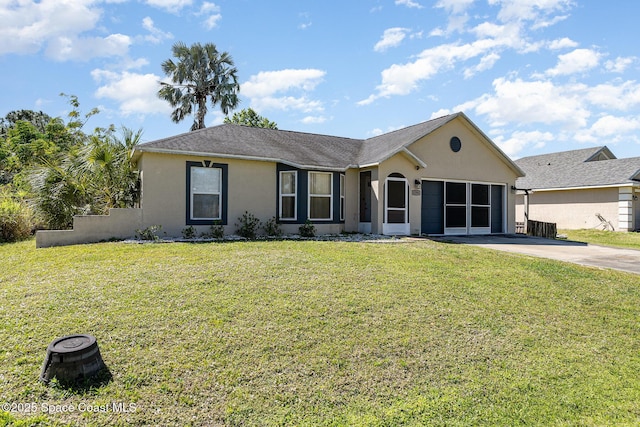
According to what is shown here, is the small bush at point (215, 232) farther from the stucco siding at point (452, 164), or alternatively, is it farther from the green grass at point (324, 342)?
the stucco siding at point (452, 164)

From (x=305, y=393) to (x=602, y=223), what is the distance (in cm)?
2280

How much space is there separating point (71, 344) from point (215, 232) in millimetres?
8402

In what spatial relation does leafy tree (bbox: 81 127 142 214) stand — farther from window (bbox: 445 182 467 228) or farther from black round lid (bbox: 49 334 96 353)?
window (bbox: 445 182 467 228)

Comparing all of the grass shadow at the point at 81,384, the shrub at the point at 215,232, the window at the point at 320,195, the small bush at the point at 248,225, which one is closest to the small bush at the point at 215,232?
the shrub at the point at 215,232

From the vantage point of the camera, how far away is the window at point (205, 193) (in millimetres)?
12172

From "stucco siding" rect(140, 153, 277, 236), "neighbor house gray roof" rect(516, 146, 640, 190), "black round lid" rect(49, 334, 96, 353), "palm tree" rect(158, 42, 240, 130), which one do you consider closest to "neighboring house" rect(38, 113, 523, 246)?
"stucco siding" rect(140, 153, 277, 236)

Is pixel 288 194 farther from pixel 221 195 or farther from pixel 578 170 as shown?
pixel 578 170

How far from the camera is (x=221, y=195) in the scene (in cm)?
1248

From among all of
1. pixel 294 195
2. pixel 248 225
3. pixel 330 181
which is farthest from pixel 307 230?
pixel 330 181

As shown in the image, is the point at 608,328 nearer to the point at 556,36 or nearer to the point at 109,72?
the point at 556,36

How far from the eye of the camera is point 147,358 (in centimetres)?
396

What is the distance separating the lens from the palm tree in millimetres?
25422

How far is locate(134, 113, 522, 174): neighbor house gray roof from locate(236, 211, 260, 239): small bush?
79.2 inches

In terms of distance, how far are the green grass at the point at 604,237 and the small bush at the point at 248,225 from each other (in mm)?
13736
